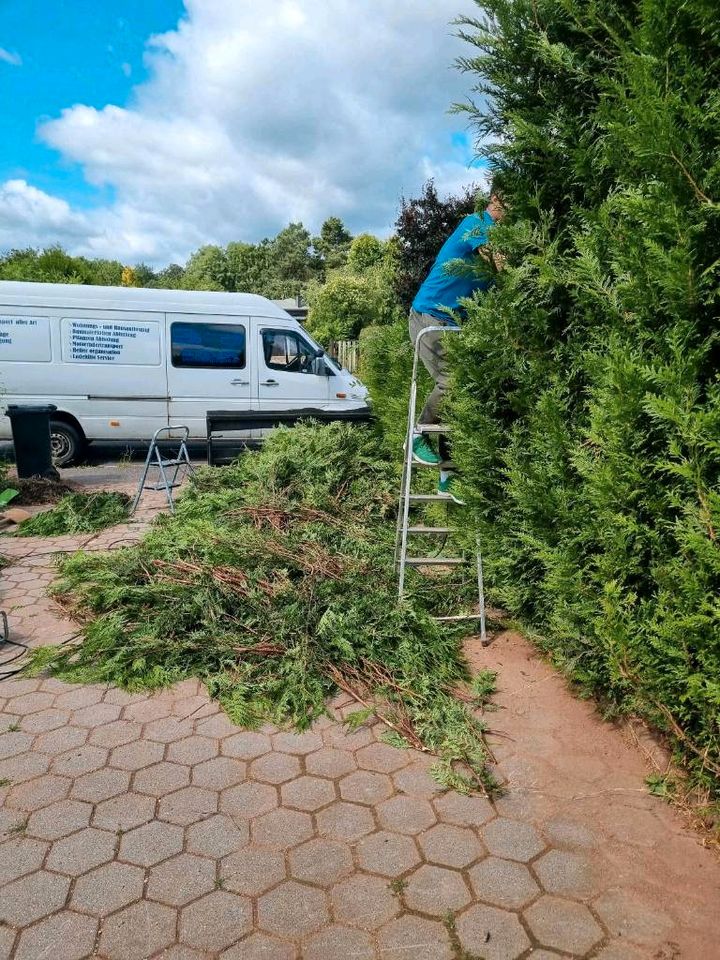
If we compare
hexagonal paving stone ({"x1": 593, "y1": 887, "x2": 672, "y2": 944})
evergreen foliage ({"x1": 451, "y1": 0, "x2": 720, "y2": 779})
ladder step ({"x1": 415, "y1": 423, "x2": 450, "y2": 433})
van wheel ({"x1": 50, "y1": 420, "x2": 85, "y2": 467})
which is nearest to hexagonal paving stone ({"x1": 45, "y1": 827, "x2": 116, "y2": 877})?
hexagonal paving stone ({"x1": 593, "y1": 887, "x2": 672, "y2": 944})

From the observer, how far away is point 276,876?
2406 mm

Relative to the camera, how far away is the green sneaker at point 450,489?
410cm

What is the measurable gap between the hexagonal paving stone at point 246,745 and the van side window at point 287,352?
8.96m

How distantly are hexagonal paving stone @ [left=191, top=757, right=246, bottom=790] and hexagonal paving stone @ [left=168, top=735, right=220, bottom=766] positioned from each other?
0.05m

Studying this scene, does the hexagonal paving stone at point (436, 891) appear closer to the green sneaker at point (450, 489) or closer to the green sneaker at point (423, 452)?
the green sneaker at point (450, 489)

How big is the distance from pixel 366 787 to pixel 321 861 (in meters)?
0.47

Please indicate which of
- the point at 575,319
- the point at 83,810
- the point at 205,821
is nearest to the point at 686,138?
the point at 575,319

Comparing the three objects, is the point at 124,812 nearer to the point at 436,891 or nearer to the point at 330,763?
the point at 330,763

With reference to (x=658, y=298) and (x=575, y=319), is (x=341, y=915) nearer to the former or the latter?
(x=658, y=298)

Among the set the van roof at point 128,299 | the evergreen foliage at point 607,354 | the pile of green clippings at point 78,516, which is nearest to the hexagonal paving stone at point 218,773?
the evergreen foliage at point 607,354

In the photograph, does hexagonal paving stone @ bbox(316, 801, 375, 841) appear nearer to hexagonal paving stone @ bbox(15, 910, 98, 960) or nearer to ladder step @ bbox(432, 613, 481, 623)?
hexagonal paving stone @ bbox(15, 910, 98, 960)

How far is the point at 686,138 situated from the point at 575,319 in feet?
3.28

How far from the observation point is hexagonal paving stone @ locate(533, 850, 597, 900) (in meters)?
2.35

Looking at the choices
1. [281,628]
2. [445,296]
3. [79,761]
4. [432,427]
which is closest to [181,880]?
[79,761]
